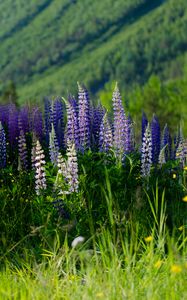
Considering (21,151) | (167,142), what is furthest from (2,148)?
(167,142)

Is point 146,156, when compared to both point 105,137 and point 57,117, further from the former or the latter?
point 57,117

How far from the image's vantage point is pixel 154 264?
5.10m

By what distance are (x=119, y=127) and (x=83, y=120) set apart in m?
0.46

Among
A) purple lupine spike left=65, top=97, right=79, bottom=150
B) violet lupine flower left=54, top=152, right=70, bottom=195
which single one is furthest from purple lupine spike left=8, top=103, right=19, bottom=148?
violet lupine flower left=54, top=152, right=70, bottom=195

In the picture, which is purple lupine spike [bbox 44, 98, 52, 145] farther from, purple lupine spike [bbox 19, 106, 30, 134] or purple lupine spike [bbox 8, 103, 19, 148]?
purple lupine spike [bbox 8, 103, 19, 148]

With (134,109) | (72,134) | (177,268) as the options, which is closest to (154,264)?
(177,268)

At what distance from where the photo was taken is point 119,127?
7.66m

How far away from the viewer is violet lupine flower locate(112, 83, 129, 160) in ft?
24.9

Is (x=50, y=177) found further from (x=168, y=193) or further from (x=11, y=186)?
(x=168, y=193)

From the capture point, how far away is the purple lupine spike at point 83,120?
7812 millimetres

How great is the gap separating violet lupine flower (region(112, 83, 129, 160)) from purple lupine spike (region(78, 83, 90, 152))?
34 cm

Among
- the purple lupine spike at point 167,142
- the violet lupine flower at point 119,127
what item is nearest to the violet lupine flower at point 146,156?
the violet lupine flower at point 119,127

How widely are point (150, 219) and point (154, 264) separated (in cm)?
210

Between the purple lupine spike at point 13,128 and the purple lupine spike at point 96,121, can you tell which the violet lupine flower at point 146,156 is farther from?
the purple lupine spike at point 13,128
